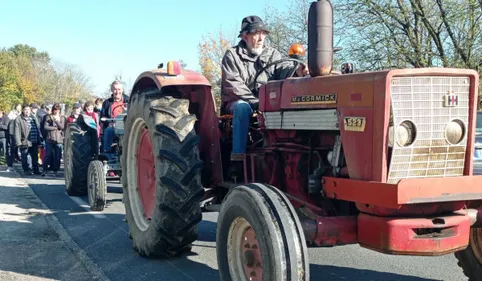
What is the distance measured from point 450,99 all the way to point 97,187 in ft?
17.5

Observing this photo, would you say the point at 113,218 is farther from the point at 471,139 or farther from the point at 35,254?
the point at 471,139

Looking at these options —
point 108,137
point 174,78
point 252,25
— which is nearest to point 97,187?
point 108,137

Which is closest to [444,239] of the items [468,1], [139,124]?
[139,124]

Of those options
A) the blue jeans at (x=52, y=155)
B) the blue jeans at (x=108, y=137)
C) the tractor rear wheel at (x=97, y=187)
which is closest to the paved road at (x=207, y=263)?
the tractor rear wheel at (x=97, y=187)

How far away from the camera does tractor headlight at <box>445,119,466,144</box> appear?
3.37 meters

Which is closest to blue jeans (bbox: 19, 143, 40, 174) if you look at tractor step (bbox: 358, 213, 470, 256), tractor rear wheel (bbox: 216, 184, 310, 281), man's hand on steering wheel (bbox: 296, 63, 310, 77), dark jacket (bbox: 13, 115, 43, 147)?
dark jacket (bbox: 13, 115, 43, 147)

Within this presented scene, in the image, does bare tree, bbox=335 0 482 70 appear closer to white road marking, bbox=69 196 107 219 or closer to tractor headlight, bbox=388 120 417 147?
white road marking, bbox=69 196 107 219

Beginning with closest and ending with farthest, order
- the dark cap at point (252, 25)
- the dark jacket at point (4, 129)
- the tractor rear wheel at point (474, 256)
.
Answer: the tractor rear wheel at point (474, 256) → the dark cap at point (252, 25) → the dark jacket at point (4, 129)

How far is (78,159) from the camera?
350 inches

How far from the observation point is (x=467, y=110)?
134 inches

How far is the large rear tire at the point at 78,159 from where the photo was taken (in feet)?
29.2

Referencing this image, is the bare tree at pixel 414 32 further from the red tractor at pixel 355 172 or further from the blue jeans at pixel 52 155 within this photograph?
the red tractor at pixel 355 172

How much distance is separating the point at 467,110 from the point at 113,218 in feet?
16.3

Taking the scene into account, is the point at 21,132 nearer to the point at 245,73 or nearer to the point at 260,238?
the point at 245,73
